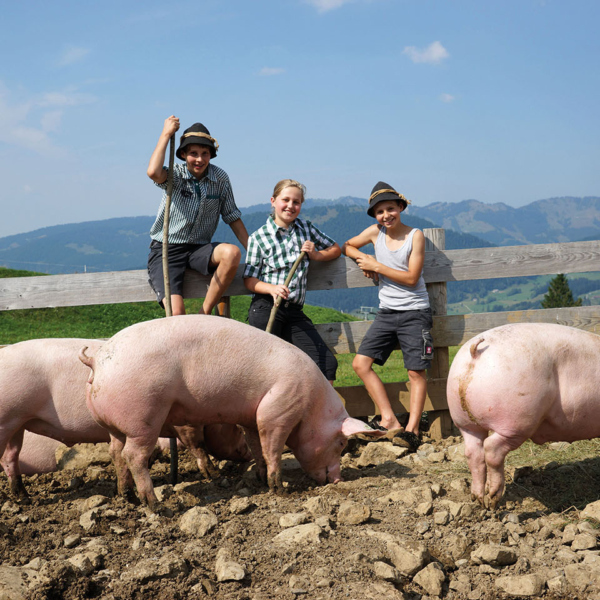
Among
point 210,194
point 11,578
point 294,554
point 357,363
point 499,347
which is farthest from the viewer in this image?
point 357,363

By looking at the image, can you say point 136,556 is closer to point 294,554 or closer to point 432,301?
point 294,554

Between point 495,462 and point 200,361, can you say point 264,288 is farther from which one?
point 495,462

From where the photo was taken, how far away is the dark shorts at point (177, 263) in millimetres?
5492

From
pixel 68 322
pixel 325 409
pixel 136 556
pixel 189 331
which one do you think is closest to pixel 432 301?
pixel 325 409

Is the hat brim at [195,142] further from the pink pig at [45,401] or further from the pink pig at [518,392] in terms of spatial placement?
the pink pig at [518,392]

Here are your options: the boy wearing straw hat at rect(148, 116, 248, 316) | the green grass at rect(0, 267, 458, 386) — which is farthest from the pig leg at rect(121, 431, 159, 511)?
the green grass at rect(0, 267, 458, 386)

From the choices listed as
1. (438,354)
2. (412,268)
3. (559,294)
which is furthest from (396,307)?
(559,294)

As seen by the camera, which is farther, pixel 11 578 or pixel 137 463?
pixel 137 463

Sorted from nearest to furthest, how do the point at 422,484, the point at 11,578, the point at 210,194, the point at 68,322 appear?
the point at 11,578 → the point at 422,484 → the point at 210,194 → the point at 68,322

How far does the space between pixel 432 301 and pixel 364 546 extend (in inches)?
133

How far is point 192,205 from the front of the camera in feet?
17.9

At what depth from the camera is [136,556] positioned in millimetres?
3213

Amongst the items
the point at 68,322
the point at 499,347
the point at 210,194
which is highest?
the point at 210,194

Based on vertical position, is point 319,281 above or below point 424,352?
above
